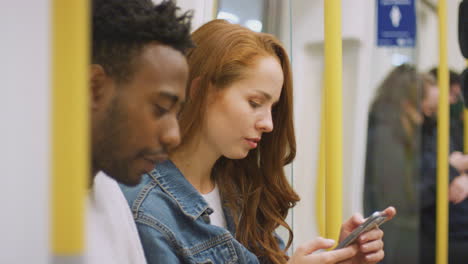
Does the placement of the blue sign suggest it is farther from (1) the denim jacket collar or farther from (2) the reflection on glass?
(1) the denim jacket collar

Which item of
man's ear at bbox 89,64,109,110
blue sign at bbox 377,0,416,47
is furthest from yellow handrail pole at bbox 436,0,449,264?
man's ear at bbox 89,64,109,110

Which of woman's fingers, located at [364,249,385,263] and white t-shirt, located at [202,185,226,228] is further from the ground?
white t-shirt, located at [202,185,226,228]

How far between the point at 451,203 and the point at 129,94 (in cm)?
191

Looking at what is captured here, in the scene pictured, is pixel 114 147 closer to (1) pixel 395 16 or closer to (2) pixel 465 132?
(1) pixel 395 16

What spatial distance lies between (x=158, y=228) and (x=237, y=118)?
22 cm

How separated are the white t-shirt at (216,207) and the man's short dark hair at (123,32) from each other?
0.45m

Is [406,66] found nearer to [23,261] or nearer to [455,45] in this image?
[455,45]

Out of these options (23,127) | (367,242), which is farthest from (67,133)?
(367,242)

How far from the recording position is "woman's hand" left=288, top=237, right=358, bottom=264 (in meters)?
0.90

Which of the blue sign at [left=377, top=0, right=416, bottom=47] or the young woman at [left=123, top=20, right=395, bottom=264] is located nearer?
the young woman at [left=123, top=20, right=395, bottom=264]

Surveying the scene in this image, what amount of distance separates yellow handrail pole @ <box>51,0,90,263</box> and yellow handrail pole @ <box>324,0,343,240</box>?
649 millimetres

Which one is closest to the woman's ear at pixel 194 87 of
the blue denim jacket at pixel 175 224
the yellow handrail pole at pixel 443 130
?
the blue denim jacket at pixel 175 224

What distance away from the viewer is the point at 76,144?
35 cm

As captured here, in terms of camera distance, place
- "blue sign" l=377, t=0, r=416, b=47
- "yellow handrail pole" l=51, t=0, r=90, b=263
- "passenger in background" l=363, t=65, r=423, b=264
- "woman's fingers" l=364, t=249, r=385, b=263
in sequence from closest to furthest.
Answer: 1. "yellow handrail pole" l=51, t=0, r=90, b=263
2. "woman's fingers" l=364, t=249, r=385, b=263
3. "blue sign" l=377, t=0, r=416, b=47
4. "passenger in background" l=363, t=65, r=423, b=264
